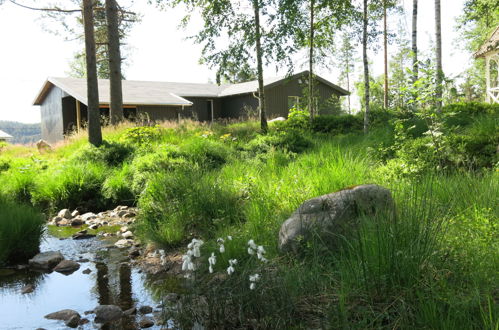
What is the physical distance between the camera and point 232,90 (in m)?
26.9

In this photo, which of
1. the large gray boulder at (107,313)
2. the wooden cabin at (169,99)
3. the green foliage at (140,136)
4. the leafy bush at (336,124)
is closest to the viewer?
the large gray boulder at (107,313)

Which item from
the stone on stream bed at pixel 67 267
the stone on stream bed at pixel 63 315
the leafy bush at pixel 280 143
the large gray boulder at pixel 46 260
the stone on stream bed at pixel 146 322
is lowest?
the stone on stream bed at pixel 146 322

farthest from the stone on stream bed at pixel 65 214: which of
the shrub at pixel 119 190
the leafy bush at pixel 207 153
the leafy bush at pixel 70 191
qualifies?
the leafy bush at pixel 207 153

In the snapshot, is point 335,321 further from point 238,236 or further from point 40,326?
point 40,326

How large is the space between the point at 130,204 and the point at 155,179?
84.7 inches

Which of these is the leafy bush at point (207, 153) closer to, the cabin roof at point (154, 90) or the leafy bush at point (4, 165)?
the leafy bush at point (4, 165)

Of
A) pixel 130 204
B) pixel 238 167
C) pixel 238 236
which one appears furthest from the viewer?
pixel 130 204

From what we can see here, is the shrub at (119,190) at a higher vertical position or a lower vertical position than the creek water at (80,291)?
higher

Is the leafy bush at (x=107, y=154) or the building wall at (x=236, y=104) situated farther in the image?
the building wall at (x=236, y=104)

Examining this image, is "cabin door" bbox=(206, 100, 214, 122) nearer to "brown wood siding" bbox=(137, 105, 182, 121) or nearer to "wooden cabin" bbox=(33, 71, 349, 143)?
"wooden cabin" bbox=(33, 71, 349, 143)

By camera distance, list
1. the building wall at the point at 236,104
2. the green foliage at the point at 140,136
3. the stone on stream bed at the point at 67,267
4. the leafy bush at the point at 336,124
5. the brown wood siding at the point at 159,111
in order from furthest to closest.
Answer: the building wall at the point at 236,104, the brown wood siding at the point at 159,111, the leafy bush at the point at 336,124, the green foliage at the point at 140,136, the stone on stream bed at the point at 67,267

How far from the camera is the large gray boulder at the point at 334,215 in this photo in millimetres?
3514

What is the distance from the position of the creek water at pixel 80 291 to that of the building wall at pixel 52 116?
20.5 m

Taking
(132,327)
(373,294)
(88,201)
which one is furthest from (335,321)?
(88,201)
